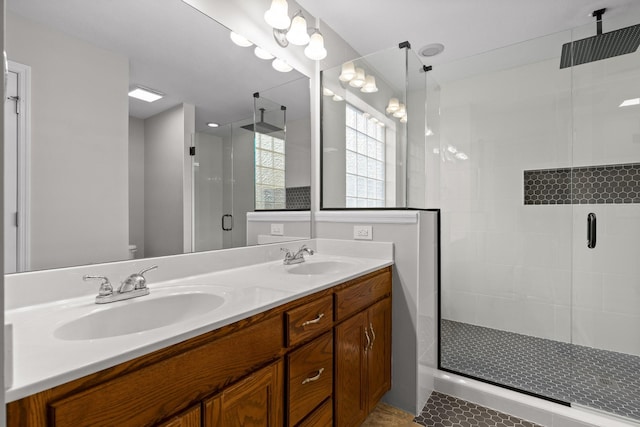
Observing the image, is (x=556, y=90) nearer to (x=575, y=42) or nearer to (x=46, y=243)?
(x=575, y=42)

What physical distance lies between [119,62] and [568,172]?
9.36ft

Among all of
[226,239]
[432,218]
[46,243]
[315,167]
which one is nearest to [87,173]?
[46,243]

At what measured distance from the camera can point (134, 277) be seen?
107 cm

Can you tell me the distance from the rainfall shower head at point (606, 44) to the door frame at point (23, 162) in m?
2.93

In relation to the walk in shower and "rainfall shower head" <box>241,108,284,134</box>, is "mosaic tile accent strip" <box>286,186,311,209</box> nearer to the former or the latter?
"rainfall shower head" <box>241,108,284,134</box>

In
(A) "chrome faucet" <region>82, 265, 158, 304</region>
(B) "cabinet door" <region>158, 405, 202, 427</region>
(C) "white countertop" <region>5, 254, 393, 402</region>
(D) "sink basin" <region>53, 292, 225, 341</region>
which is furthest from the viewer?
(A) "chrome faucet" <region>82, 265, 158, 304</region>

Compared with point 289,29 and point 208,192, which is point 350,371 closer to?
point 208,192

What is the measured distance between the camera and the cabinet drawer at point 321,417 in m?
1.15

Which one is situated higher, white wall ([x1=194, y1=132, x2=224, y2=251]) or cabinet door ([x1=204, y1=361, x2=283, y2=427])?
white wall ([x1=194, y1=132, x2=224, y2=251])

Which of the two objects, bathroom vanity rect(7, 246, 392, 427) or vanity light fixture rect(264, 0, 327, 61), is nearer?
bathroom vanity rect(7, 246, 392, 427)

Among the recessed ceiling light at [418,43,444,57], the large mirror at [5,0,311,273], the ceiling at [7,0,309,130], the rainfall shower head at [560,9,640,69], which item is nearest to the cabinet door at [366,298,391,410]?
the large mirror at [5,0,311,273]

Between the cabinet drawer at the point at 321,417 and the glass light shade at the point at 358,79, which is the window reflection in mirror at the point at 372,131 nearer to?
the glass light shade at the point at 358,79

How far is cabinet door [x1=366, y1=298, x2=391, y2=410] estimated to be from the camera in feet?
5.14

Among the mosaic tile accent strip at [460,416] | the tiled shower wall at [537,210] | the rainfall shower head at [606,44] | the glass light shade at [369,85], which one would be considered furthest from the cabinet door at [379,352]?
the rainfall shower head at [606,44]
